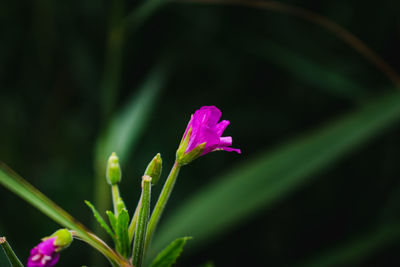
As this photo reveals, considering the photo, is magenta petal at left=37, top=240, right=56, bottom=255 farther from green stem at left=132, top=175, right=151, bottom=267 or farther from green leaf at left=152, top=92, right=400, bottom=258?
green leaf at left=152, top=92, right=400, bottom=258

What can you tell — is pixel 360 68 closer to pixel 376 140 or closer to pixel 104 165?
pixel 376 140

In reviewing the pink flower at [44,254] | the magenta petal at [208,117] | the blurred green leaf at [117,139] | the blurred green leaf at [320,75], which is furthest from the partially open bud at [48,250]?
the blurred green leaf at [320,75]

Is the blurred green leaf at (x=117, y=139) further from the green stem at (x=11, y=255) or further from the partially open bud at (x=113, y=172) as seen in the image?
the green stem at (x=11, y=255)

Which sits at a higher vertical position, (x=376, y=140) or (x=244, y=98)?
(x=244, y=98)

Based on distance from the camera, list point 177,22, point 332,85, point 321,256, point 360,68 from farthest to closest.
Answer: point 177,22 < point 360,68 < point 332,85 < point 321,256

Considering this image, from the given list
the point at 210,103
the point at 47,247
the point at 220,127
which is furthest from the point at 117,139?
the point at 47,247

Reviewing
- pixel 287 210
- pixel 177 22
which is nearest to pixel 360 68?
pixel 287 210

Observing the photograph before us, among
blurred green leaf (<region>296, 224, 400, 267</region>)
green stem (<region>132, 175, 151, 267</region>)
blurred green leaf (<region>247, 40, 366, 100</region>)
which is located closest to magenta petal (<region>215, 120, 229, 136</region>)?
green stem (<region>132, 175, 151, 267</region>)
